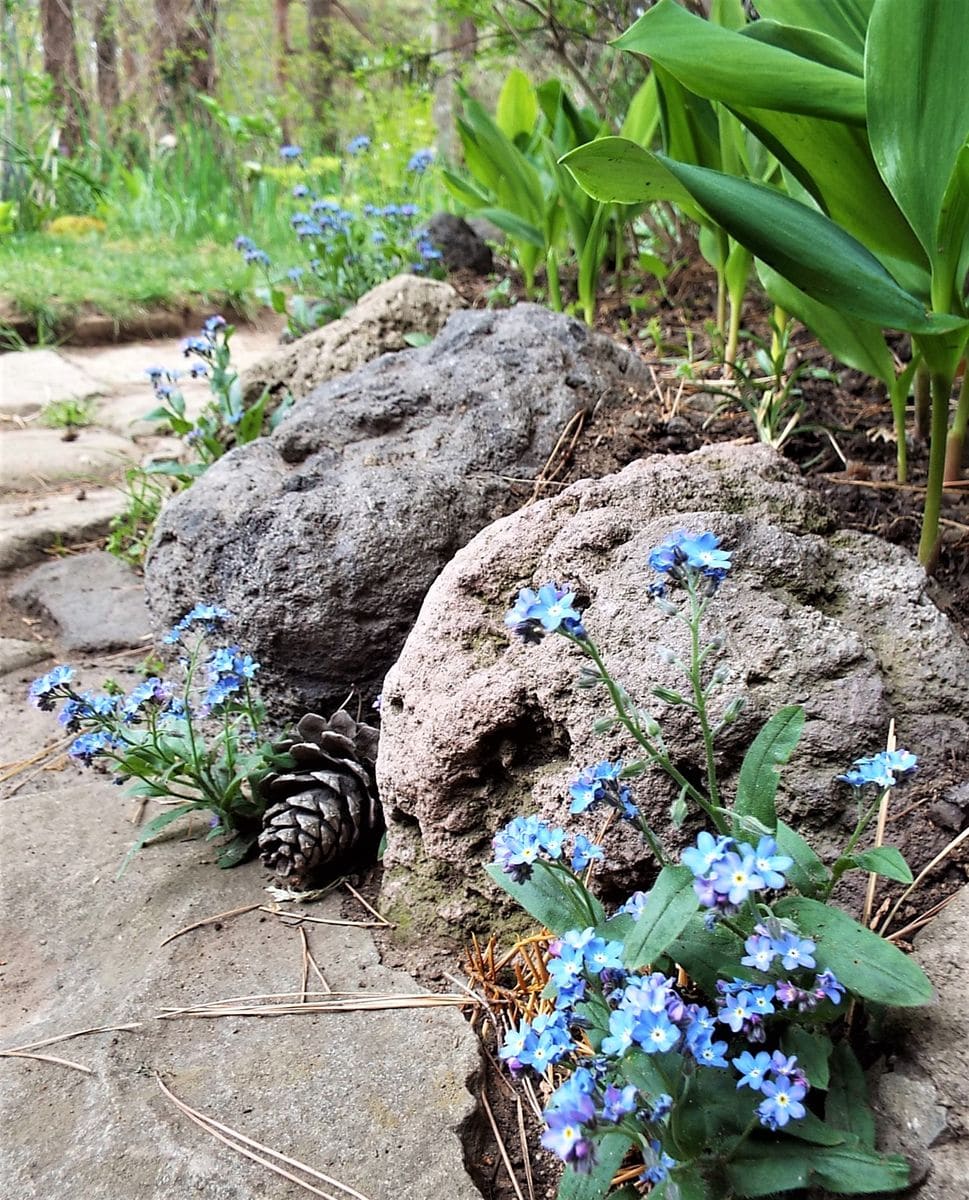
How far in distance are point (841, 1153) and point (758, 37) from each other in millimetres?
1828

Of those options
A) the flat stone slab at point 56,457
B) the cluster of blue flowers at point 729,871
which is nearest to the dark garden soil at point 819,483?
the cluster of blue flowers at point 729,871

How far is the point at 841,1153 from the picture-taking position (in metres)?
0.99

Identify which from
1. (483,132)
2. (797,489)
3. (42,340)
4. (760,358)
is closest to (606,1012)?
(797,489)

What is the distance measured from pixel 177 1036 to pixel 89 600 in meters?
1.76

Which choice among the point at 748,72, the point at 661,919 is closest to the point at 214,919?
the point at 661,919

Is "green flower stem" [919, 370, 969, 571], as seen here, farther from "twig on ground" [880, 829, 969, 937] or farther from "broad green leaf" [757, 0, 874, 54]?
"broad green leaf" [757, 0, 874, 54]

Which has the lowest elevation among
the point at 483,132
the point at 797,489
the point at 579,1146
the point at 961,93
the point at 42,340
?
the point at 42,340

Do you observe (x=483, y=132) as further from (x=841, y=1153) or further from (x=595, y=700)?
(x=841, y=1153)

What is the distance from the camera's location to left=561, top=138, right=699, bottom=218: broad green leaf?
1.70 meters

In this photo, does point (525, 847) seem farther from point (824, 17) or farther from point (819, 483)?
point (824, 17)

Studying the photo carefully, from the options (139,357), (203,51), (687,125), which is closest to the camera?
(687,125)

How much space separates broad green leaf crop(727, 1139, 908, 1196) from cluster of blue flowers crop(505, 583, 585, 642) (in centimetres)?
57

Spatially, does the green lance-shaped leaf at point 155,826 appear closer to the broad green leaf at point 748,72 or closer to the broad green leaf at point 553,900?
the broad green leaf at point 553,900

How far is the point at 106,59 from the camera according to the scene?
10602 millimetres
